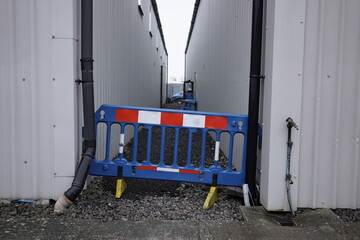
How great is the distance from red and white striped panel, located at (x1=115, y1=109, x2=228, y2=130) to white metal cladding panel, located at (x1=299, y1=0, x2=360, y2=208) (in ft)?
3.18

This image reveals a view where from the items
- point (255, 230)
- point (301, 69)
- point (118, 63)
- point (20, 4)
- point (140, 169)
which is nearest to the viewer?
point (255, 230)

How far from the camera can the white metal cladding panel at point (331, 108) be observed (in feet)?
9.89

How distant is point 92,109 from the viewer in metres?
3.37

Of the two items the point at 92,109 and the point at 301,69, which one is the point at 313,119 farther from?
the point at 92,109

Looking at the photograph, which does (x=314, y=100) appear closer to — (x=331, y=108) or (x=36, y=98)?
(x=331, y=108)

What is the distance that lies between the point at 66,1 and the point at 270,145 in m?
2.49

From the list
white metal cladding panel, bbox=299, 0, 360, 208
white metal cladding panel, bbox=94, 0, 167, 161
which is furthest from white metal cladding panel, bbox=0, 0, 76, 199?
white metal cladding panel, bbox=299, 0, 360, 208

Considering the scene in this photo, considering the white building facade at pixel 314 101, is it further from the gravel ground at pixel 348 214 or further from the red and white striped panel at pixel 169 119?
the red and white striped panel at pixel 169 119

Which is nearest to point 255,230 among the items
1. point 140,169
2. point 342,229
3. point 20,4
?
point 342,229

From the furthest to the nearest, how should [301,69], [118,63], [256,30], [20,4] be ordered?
[118,63] < [256,30] < [20,4] < [301,69]

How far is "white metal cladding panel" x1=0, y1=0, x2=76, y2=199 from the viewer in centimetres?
319

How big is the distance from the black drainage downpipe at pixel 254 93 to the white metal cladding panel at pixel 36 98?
1.91 metres

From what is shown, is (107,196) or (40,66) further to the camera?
(107,196)

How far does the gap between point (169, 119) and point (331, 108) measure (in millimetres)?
1705
